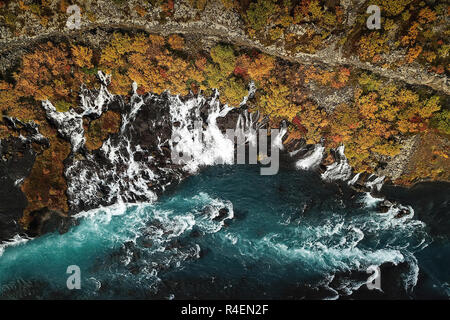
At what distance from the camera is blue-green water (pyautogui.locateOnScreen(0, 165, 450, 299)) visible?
24859mm

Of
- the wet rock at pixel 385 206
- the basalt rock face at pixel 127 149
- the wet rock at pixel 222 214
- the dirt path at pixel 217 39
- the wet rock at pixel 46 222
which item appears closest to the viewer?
the dirt path at pixel 217 39

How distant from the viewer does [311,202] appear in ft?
84.0

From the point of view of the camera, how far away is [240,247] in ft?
83.9

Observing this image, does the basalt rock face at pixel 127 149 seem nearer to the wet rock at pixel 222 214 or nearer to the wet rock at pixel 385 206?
the wet rock at pixel 222 214

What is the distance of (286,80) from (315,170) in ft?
30.4

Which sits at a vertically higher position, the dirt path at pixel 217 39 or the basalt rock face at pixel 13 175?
the dirt path at pixel 217 39

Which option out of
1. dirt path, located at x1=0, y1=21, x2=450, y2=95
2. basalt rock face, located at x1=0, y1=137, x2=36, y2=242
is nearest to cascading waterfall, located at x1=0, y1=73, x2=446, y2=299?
basalt rock face, located at x1=0, y1=137, x2=36, y2=242

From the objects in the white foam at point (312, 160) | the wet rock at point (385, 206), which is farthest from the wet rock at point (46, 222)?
the wet rock at point (385, 206)

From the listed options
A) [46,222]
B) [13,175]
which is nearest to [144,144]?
[13,175]

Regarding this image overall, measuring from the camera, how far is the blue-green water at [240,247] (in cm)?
2486

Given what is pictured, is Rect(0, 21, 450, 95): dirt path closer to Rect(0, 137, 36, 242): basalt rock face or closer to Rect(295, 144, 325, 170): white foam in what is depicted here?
Rect(295, 144, 325, 170): white foam

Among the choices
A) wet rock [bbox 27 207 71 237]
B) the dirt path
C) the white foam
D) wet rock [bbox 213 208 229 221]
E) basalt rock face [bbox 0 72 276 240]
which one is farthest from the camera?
wet rock [bbox 213 208 229 221]

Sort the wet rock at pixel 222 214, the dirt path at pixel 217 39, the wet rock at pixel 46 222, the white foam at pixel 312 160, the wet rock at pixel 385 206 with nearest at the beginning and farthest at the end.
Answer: the dirt path at pixel 217 39
the white foam at pixel 312 160
the wet rock at pixel 385 206
the wet rock at pixel 46 222
the wet rock at pixel 222 214
